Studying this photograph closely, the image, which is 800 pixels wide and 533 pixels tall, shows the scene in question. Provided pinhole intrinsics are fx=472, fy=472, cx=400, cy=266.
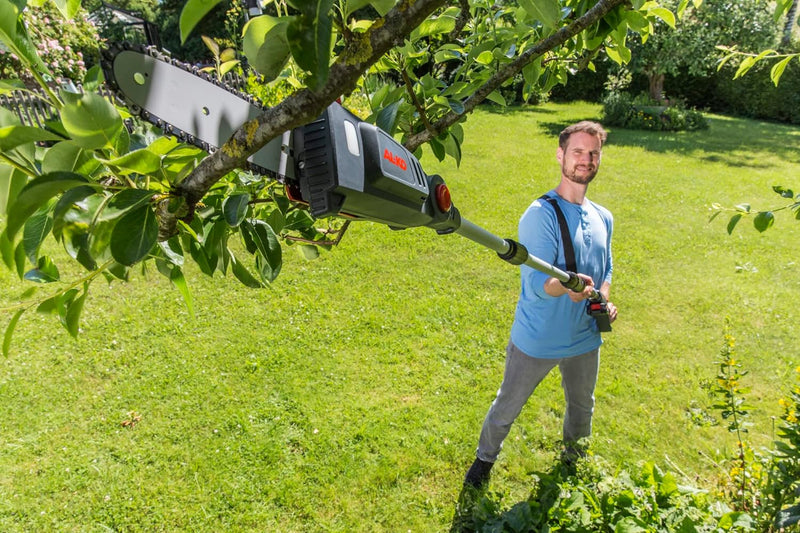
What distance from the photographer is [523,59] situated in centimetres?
118

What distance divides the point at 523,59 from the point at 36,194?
1.07 m

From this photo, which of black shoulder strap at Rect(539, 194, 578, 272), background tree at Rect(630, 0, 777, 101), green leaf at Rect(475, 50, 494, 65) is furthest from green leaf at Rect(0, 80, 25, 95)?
background tree at Rect(630, 0, 777, 101)

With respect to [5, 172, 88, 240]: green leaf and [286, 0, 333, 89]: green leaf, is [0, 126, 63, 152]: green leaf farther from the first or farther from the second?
[286, 0, 333, 89]: green leaf

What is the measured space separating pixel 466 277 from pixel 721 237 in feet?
13.3

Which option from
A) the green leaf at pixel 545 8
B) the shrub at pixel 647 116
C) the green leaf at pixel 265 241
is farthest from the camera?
the shrub at pixel 647 116

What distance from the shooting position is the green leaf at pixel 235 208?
0.73m

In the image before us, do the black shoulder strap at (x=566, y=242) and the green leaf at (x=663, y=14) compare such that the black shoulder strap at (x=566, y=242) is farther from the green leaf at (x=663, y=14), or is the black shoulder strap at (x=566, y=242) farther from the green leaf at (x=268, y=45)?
the green leaf at (x=268, y=45)

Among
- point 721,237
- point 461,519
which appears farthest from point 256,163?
point 721,237

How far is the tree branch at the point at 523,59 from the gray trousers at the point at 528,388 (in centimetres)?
176

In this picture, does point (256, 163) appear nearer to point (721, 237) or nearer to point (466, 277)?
point (466, 277)

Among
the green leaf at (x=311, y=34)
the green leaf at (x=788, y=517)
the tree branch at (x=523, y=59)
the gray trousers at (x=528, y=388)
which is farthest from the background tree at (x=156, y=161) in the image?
the gray trousers at (x=528, y=388)

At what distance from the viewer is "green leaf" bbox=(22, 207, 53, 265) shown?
62cm

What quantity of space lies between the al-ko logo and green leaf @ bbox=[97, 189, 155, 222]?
0.38m

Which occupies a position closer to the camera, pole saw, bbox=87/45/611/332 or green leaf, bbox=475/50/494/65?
pole saw, bbox=87/45/611/332
